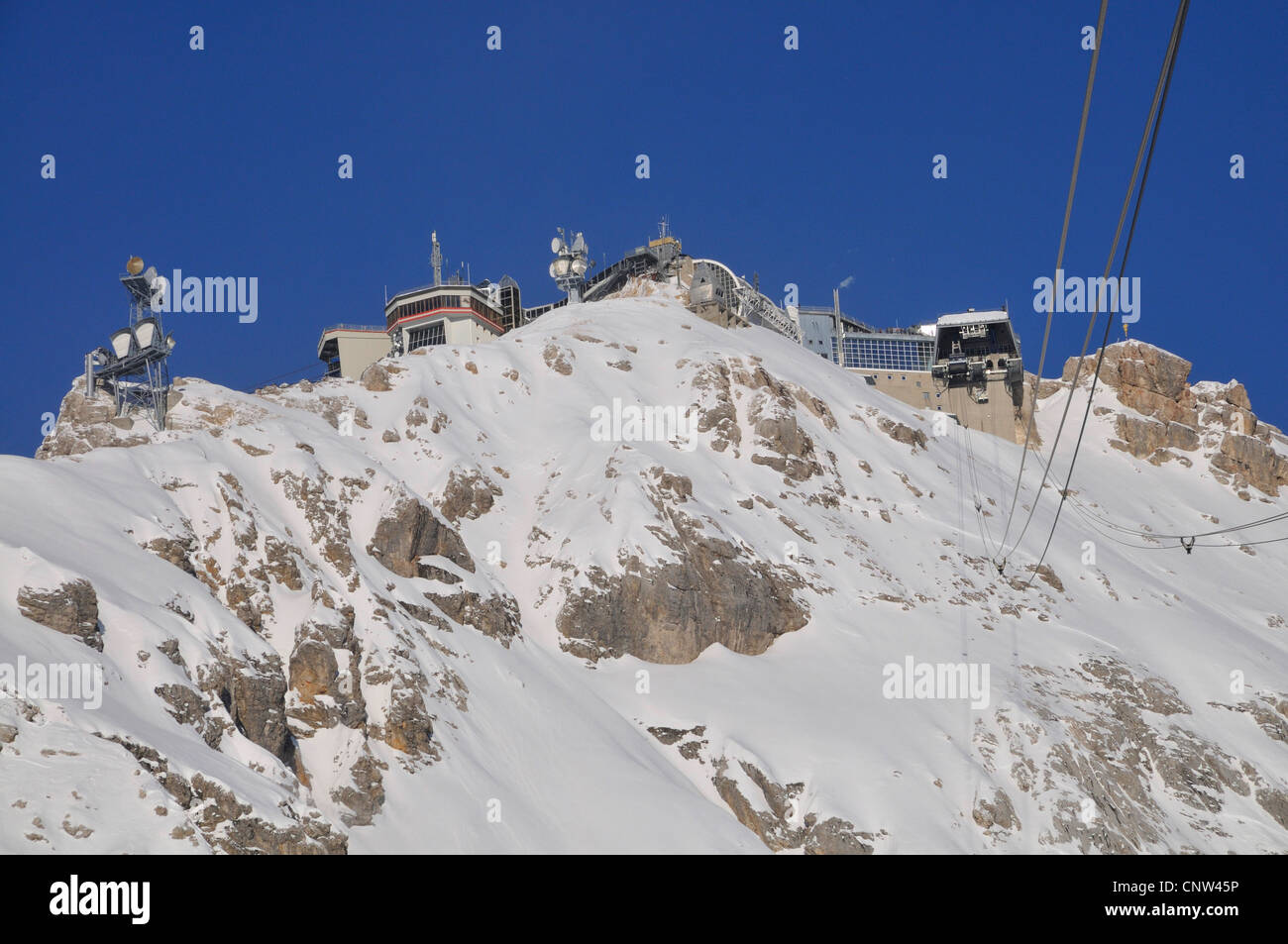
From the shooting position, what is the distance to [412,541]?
3784 inches

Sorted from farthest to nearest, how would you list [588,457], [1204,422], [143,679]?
[1204,422] → [588,457] → [143,679]

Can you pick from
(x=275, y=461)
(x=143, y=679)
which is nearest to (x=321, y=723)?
(x=143, y=679)

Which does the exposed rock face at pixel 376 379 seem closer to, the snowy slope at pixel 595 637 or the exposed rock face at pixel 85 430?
the snowy slope at pixel 595 637

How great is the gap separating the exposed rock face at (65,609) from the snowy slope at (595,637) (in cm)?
62

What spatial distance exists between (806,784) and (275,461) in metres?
40.2

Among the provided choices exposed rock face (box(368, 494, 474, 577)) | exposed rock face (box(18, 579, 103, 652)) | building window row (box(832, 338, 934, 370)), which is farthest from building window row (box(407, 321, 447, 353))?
exposed rock face (box(18, 579, 103, 652))

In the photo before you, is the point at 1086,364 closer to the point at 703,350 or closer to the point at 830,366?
the point at 830,366

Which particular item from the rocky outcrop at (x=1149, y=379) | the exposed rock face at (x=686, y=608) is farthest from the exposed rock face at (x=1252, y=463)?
the exposed rock face at (x=686, y=608)

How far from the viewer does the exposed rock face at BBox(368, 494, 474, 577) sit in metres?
95.0

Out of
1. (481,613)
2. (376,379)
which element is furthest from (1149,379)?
(481,613)

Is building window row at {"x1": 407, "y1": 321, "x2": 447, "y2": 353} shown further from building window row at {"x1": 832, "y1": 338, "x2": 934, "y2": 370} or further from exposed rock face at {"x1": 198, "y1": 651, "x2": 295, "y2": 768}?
exposed rock face at {"x1": 198, "y1": 651, "x2": 295, "y2": 768}

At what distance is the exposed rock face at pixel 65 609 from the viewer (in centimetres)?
6669
